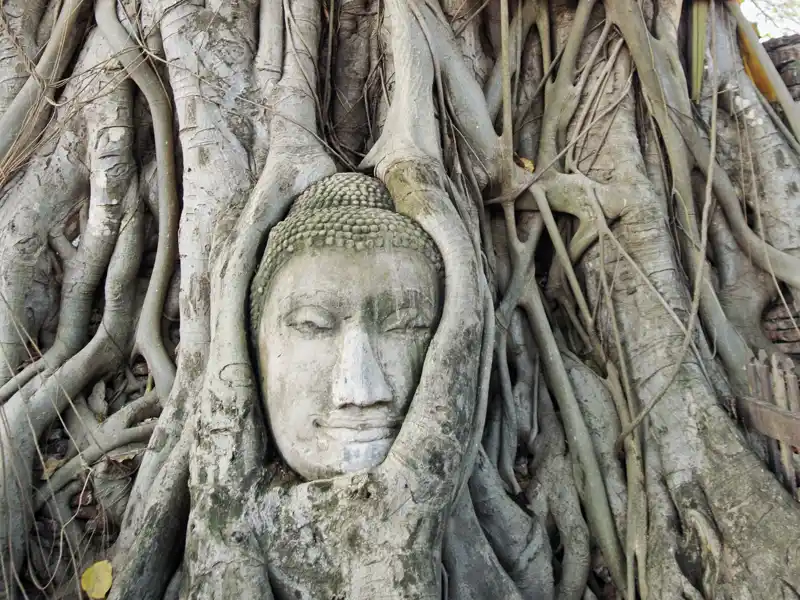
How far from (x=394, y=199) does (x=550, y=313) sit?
0.92 meters

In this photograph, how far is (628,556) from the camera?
1882mm

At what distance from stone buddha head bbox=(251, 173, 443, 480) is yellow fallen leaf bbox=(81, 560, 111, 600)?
0.72m

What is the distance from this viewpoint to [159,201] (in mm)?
2535

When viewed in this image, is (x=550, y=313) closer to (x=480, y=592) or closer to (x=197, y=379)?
(x=480, y=592)

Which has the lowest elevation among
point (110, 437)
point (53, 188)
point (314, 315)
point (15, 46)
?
point (110, 437)

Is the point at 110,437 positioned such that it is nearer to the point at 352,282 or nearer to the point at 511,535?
the point at 352,282

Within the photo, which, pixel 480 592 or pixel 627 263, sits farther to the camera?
→ pixel 627 263

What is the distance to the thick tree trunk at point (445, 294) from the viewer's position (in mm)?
1665

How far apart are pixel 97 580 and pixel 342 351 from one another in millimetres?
1104

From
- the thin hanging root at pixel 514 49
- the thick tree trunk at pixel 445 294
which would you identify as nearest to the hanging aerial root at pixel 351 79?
the thick tree trunk at pixel 445 294

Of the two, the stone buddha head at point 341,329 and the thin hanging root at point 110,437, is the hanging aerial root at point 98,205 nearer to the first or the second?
the thin hanging root at point 110,437

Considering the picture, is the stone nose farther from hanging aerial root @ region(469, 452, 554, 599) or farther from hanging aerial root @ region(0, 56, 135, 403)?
hanging aerial root @ region(0, 56, 135, 403)

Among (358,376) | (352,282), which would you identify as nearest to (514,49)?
(352,282)

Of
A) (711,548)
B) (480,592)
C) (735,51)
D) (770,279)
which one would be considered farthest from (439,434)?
(735,51)
